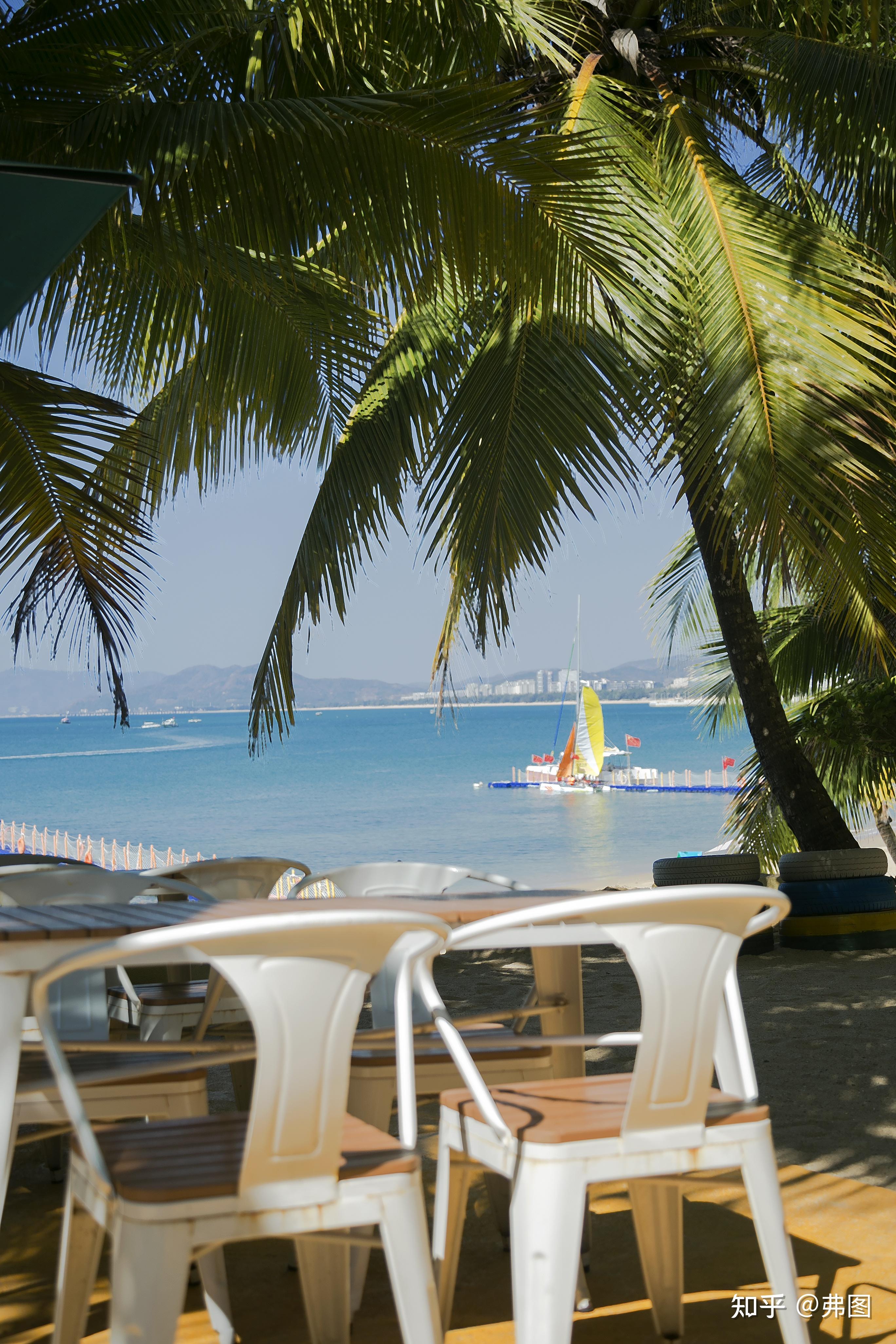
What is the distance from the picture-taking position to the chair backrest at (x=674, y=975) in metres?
1.59

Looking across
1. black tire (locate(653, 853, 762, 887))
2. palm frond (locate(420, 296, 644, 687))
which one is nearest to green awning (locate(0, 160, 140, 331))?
palm frond (locate(420, 296, 644, 687))

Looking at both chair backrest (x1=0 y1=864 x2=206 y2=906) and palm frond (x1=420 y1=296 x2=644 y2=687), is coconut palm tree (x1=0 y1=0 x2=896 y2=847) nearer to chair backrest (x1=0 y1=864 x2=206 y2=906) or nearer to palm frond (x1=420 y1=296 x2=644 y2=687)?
palm frond (x1=420 y1=296 x2=644 y2=687)

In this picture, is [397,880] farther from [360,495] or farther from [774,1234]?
[360,495]

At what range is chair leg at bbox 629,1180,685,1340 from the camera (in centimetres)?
200

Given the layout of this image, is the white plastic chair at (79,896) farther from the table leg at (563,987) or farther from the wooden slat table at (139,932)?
the table leg at (563,987)

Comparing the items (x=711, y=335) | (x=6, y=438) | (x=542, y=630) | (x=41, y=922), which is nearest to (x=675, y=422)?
(x=711, y=335)

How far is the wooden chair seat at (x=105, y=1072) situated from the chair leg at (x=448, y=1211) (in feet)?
1.49

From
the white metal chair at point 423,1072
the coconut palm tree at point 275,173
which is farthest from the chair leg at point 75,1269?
the coconut palm tree at point 275,173

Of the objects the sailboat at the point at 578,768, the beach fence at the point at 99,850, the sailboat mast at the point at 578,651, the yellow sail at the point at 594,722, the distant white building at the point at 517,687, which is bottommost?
the beach fence at the point at 99,850

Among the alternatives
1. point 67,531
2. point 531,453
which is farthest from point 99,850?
point 67,531

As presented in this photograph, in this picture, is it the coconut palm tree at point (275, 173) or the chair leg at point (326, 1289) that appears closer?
the chair leg at point (326, 1289)

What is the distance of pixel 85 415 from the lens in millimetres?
3928

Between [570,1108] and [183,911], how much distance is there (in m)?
0.77

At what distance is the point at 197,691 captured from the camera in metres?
115
